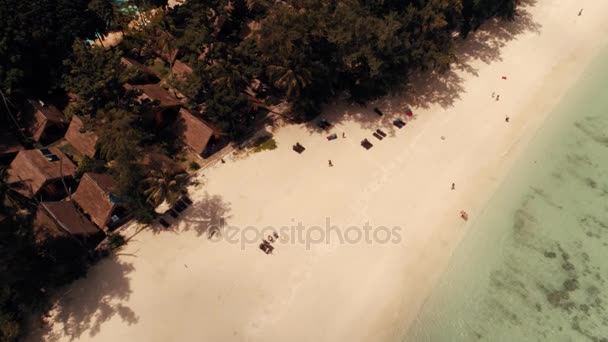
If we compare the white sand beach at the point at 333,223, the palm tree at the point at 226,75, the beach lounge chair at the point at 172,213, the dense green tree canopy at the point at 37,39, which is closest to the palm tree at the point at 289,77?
the palm tree at the point at 226,75

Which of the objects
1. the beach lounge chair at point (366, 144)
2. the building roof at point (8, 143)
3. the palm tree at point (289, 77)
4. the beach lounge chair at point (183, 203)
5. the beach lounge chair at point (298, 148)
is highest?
the palm tree at point (289, 77)

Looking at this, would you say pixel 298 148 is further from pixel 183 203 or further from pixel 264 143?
pixel 183 203

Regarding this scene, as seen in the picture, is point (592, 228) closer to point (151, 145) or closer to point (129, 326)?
point (129, 326)

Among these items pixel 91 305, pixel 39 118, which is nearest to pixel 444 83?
pixel 91 305

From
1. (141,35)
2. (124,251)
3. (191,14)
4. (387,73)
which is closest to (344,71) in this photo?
(387,73)

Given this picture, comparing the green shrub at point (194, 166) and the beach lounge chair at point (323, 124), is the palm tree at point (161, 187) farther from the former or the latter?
the beach lounge chair at point (323, 124)

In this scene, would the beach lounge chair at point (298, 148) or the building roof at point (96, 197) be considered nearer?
the building roof at point (96, 197)
